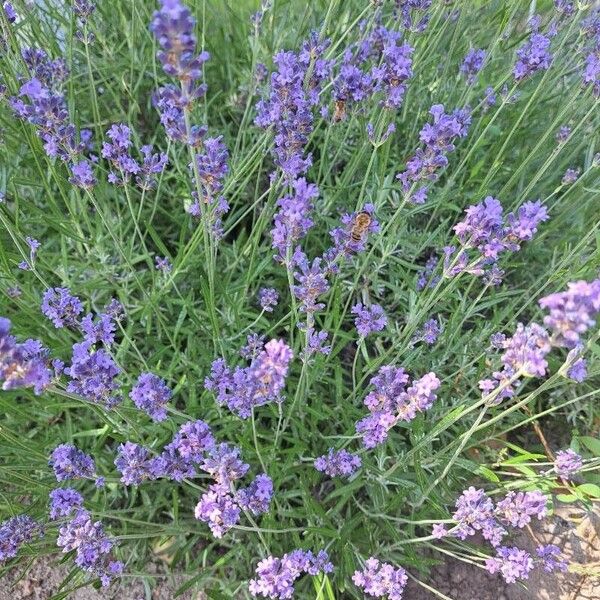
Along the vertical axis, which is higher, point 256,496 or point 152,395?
point 152,395

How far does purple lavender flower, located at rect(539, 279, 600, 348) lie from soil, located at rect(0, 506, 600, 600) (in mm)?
1297

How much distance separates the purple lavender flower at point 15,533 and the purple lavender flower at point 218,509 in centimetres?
59

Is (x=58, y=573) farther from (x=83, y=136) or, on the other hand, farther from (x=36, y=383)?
(x=83, y=136)

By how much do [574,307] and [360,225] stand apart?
0.69 meters

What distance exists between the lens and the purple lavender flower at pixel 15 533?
1.76 m

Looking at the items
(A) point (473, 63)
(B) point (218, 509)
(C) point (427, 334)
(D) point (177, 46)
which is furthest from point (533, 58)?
(B) point (218, 509)

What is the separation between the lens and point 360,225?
69.7 inches

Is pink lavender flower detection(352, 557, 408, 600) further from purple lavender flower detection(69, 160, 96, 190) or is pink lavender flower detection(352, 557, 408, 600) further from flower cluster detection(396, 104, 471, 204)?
purple lavender flower detection(69, 160, 96, 190)

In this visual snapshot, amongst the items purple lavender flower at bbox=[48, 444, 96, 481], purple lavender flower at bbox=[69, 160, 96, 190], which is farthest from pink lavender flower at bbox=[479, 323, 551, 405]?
purple lavender flower at bbox=[69, 160, 96, 190]

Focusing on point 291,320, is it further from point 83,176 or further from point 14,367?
point 14,367

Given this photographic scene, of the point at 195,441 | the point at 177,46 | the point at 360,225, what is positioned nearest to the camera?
the point at 177,46

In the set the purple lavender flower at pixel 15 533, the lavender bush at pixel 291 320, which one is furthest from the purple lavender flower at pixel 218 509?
the purple lavender flower at pixel 15 533

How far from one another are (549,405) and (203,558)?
1522 mm

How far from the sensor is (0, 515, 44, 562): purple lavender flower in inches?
69.2
